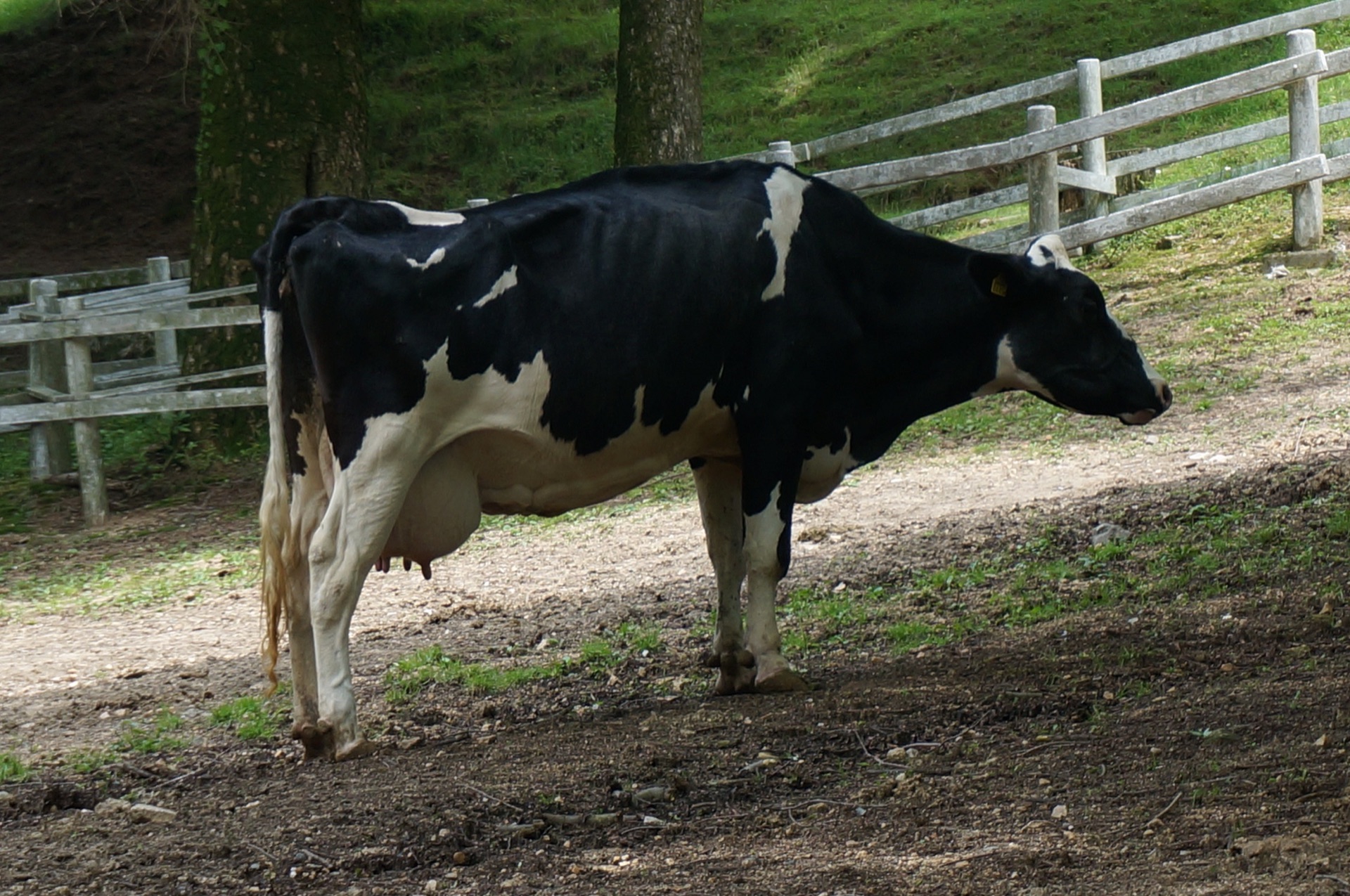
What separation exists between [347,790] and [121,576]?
16.7 feet

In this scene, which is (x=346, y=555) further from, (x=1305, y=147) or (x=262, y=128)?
(x=1305, y=147)

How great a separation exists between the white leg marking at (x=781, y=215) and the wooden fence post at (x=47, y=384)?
745 centimetres

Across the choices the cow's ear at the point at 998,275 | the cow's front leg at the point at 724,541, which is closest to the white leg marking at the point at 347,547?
the cow's front leg at the point at 724,541

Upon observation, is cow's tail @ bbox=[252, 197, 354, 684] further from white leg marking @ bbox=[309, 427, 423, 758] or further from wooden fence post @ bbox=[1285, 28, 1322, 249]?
wooden fence post @ bbox=[1285, 28, 1322, 249]

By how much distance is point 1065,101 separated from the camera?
753 inches

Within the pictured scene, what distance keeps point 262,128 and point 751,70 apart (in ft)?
43.0

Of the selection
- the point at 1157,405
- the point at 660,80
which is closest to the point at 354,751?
the point at 1157,405

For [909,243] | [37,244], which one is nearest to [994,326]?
[909,243]

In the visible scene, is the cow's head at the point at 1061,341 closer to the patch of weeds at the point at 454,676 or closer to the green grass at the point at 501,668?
the green grass at the point at 501,668

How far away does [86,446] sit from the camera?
11.0 meters

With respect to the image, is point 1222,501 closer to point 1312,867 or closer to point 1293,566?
point 1293,566

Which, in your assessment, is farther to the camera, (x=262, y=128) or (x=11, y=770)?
(x=262, y=128)

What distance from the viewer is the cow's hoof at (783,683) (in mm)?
6008

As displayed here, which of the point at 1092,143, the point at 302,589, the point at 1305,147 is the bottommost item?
the point at 302,589
